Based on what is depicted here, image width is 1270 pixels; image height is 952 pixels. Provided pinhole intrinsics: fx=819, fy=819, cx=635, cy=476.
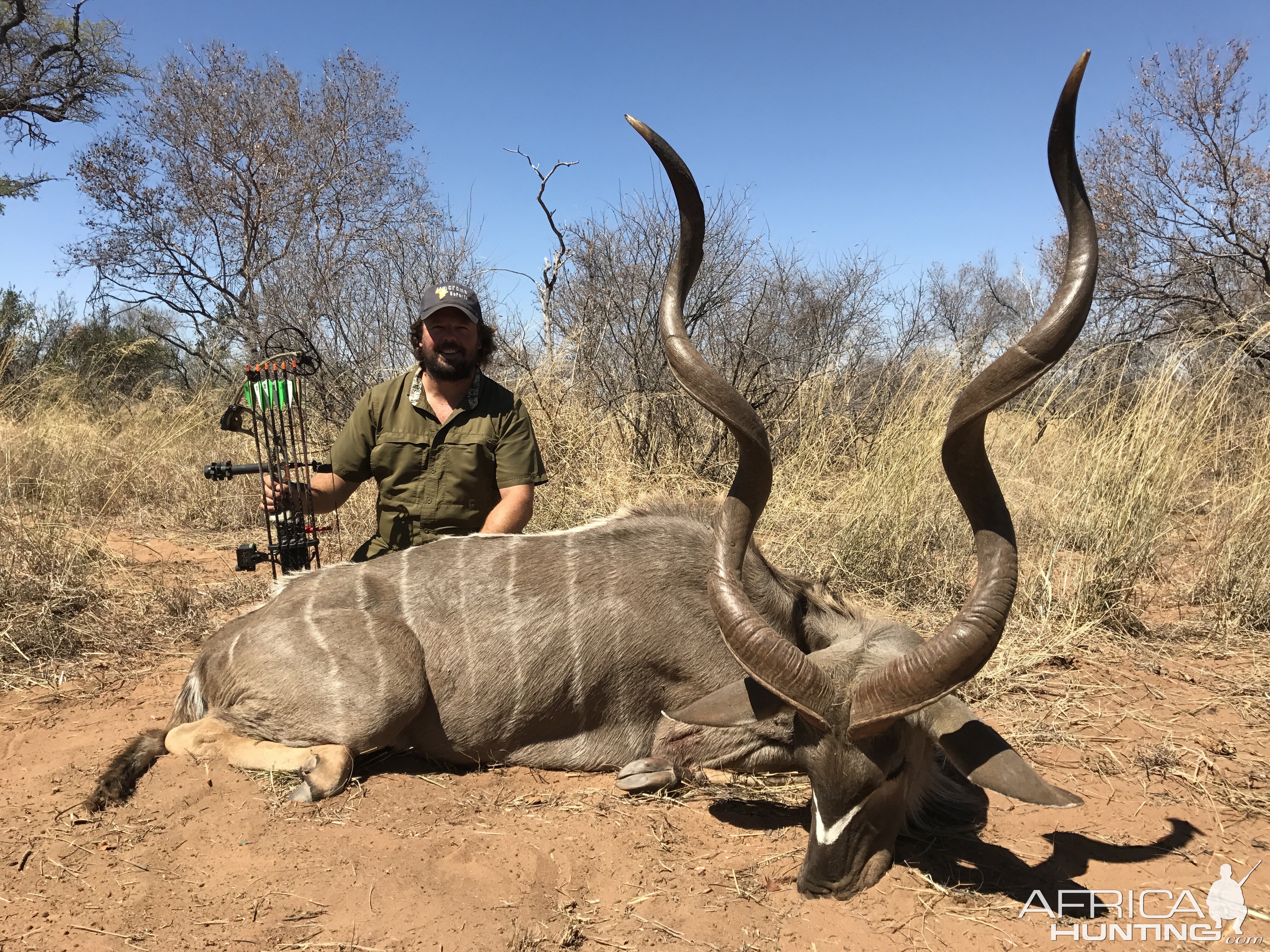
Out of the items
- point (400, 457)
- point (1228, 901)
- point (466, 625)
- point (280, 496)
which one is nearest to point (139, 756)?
point (466, 625)

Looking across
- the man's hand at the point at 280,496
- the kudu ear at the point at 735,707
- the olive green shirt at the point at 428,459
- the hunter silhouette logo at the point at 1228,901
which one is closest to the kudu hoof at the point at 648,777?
the kudu ear at the point at 735,707

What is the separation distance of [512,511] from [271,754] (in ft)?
5.14

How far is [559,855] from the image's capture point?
257 centimetres

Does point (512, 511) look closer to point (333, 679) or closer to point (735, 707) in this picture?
point (333, 679)

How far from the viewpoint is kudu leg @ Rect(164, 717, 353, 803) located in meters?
2.86

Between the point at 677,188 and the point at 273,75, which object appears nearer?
the point at 677,188

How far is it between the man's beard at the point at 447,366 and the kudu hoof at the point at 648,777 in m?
2.20

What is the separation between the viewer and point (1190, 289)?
8.66 metres

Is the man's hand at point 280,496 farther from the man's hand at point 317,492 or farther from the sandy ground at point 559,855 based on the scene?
the sandy ground at point 559,855

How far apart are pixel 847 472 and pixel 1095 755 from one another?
144 inches

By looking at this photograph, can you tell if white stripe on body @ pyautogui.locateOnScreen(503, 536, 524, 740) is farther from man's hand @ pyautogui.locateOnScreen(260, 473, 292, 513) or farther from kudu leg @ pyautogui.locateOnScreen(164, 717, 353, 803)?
man's hand @ pyautogui.locateOnScreen(260, 473, 292, 513)

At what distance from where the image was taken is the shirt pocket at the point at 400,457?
4.19m

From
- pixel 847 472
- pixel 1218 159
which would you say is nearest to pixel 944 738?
pixel 847 472

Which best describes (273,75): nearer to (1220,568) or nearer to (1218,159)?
(1218,159)
